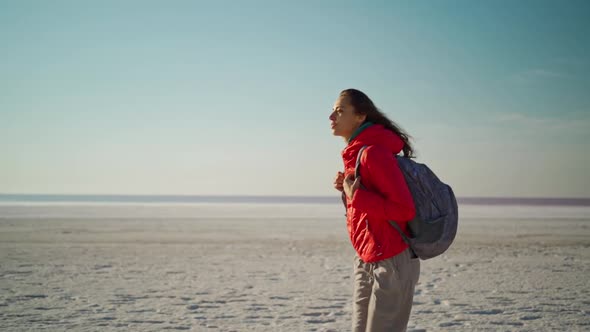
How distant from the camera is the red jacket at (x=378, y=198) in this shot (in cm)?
221

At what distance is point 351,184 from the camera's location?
2.36m

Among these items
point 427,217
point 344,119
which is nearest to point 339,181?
point 344,119

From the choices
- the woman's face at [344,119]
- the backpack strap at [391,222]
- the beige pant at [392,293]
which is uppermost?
the woman's face at [344,119]

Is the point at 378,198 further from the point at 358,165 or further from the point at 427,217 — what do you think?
the point at 427,217

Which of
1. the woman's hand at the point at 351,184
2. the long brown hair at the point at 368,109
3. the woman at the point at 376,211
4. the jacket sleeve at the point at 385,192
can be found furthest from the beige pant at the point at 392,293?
the long brown hair at the point at 368,109

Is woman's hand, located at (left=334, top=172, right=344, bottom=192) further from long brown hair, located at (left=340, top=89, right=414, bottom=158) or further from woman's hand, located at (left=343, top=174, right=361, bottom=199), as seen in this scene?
Result: long brown hair, located at (left=340, top=89, right=414, bottom=158)

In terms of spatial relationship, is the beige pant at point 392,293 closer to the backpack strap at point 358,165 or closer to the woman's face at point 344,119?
the backpack strap at point 358,165

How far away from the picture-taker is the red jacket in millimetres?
2213

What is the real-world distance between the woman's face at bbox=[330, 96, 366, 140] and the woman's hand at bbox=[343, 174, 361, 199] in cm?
28

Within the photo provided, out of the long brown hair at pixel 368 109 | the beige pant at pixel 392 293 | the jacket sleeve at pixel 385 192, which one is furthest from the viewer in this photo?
the long brown hair at pixel 368 109

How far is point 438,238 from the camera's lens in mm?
2342

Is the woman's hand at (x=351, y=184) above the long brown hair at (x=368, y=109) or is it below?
below

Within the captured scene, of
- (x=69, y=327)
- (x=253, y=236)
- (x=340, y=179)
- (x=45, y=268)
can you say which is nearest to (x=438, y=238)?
(x=340, y=179)

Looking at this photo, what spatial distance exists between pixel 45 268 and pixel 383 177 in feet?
29.6
